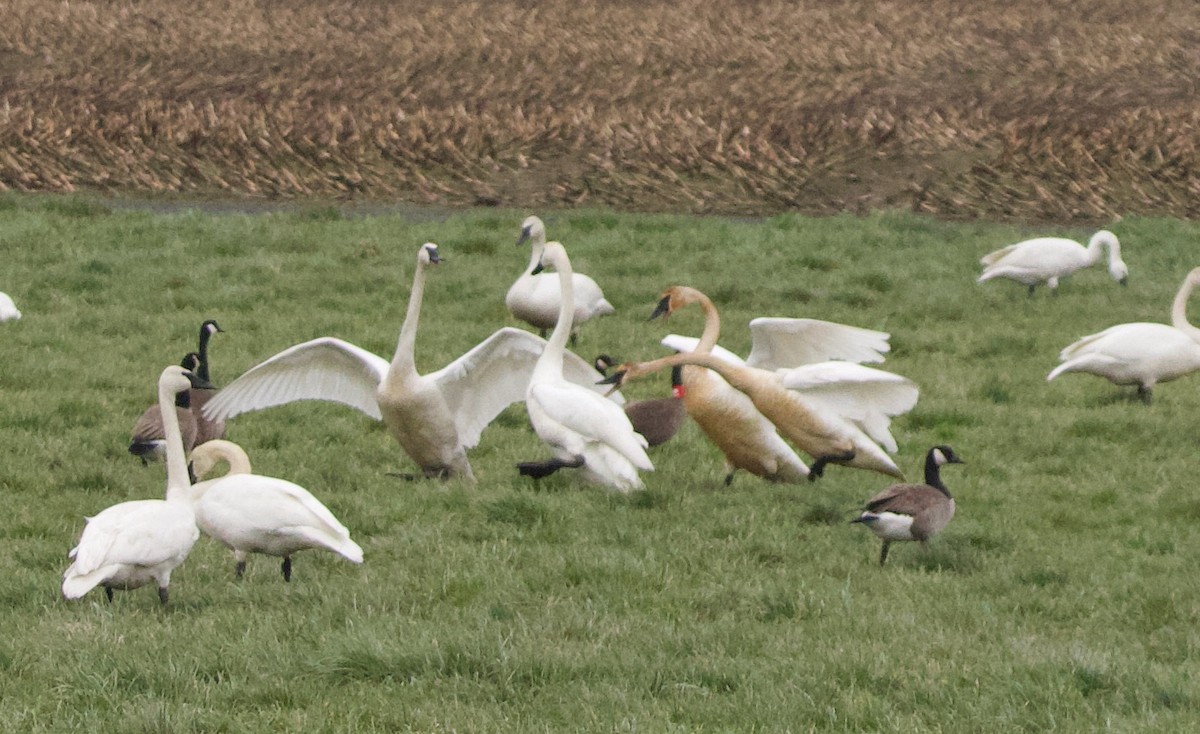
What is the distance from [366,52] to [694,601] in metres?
22.2

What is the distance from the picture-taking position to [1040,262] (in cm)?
1510

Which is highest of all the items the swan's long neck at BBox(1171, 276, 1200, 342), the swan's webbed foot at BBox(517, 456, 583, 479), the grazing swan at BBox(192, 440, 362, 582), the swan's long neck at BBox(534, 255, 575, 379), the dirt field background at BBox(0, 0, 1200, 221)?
the grazing swan at BBox(192, 440, 362, 582)

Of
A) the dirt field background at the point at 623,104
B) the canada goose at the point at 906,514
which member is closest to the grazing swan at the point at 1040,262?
the dirt field background at the point at 623,104

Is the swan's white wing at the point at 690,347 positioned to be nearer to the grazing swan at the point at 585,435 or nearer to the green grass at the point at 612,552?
the green grass at the point at 612,552

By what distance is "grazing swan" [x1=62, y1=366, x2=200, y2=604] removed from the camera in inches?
254

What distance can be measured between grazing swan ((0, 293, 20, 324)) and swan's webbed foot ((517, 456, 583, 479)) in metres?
5.88

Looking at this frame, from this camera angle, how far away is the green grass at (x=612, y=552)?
5.87m

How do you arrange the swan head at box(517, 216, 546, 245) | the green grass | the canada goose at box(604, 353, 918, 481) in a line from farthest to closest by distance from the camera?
the swan head at box(517, 216, 546, 245), the canada goose at box(604, 353, 918, 481), the green grass

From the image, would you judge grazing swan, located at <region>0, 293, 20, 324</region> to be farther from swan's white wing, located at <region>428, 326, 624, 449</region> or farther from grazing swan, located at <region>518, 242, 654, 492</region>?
grazing swan, located at <region>518, 242, 654, 492</region>

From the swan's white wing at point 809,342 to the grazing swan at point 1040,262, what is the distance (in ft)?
16.1

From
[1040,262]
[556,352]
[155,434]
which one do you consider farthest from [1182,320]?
[155,434]

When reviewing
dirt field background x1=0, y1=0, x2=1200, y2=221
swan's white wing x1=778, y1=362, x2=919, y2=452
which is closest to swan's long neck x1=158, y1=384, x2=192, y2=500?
swan's white wing x1=778, y1=362, x2=919, y2=452

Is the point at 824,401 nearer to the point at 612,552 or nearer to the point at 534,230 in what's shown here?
the point at 612,552

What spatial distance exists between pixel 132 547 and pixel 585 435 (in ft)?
10.0
